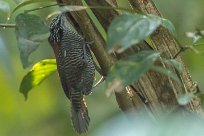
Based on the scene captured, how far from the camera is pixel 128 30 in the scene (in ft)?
2.50

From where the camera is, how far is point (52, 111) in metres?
2.28

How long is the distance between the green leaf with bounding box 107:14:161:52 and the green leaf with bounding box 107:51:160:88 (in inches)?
1.1

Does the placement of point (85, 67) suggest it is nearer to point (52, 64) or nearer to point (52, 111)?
point (52, 64)

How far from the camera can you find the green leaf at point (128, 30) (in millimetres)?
745

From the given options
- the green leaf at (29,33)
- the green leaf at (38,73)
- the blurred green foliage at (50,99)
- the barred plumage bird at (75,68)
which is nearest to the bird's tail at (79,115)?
the barred plumage bird at (75,68)

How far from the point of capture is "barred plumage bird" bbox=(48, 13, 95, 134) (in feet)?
4.70

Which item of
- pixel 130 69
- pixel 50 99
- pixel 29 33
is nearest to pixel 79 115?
pixel 29 33

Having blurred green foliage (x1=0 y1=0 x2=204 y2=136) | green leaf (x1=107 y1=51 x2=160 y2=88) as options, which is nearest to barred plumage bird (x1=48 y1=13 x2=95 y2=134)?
blurred green foliage (x1=0 y1=0 x2=204 y2=136)

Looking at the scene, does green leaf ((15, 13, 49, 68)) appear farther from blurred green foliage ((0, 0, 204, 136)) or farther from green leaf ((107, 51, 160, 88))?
blurred green foliage ((0, 0, 204, 136))

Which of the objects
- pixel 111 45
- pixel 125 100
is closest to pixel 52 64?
pixel 125 100

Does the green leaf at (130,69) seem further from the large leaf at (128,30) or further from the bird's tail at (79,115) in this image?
the bird's tail at (79,115)

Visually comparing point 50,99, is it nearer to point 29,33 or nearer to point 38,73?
point 38,73

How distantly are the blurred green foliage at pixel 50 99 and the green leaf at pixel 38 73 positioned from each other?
0.49m

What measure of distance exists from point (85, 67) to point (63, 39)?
0.10 m
